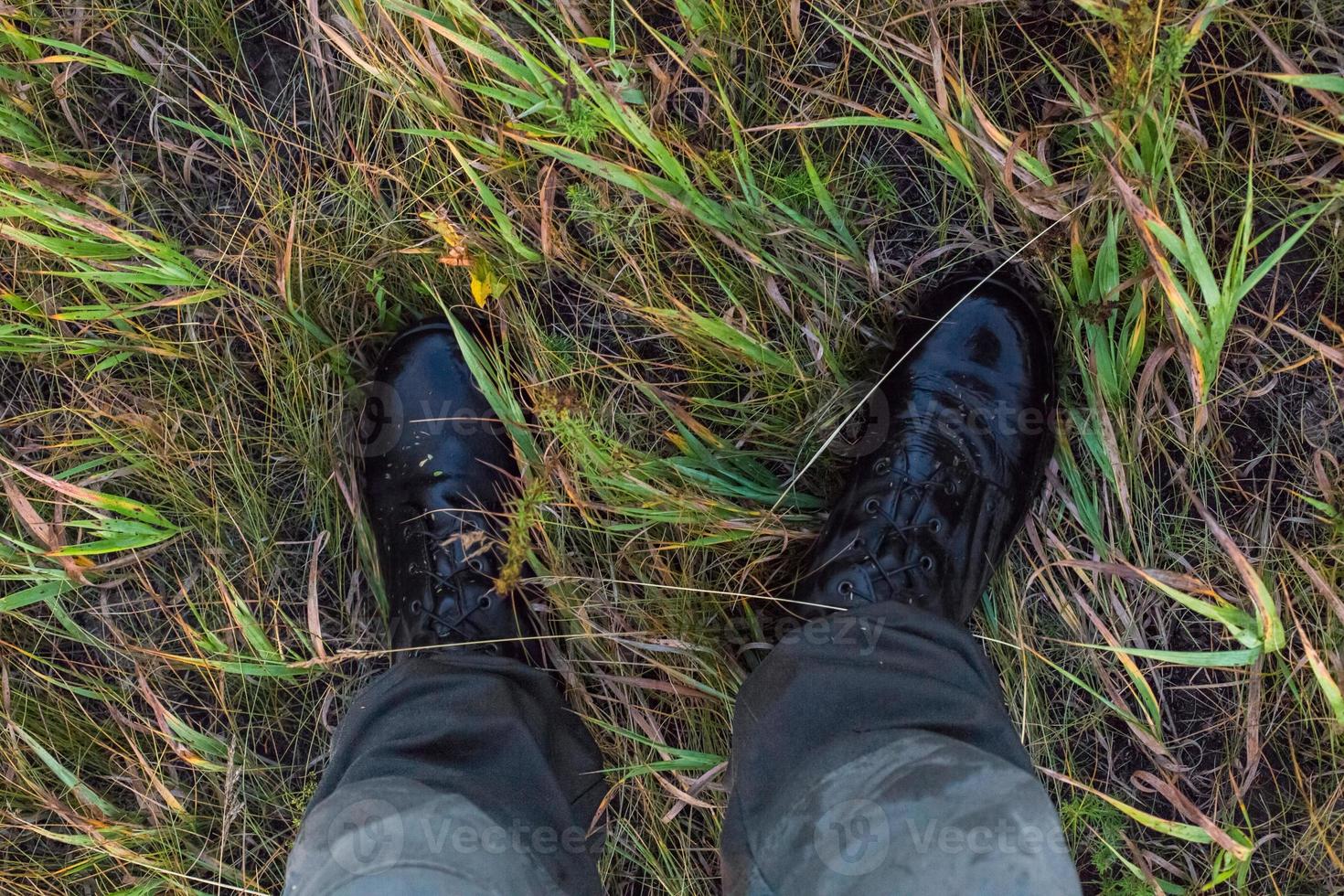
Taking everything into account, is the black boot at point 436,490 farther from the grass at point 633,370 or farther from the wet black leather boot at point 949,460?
the wet black leather boot at point 949,460

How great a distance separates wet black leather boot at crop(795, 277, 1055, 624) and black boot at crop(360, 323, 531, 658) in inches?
24.5

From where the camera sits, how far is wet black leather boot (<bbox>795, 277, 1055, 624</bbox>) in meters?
1.43

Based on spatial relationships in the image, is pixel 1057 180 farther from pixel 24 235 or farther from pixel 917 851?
pixel 24 235

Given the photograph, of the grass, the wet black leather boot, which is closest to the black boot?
the grass

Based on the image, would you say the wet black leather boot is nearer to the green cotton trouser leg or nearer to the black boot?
the green cotton trouser leg

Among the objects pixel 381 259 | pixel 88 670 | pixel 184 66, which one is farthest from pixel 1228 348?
pixel 88 670

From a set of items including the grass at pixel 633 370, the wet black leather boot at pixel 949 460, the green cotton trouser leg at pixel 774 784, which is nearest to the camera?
the green cotton trouser leg at pixel 774 784

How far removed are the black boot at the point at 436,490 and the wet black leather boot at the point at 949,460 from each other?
0.62m

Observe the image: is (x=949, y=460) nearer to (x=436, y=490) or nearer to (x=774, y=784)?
(x=774, y=784)

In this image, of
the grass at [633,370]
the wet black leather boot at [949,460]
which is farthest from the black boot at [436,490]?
the wet black leather boot at [949,460]

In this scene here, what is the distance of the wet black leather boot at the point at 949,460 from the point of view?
143 centimetres

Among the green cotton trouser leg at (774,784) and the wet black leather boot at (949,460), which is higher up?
the wet black leather boot at (949,460)

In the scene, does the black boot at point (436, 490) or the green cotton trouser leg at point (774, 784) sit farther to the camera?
the black boot at point (436, 490)

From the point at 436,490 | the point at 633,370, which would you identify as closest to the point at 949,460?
the point at 633,370
